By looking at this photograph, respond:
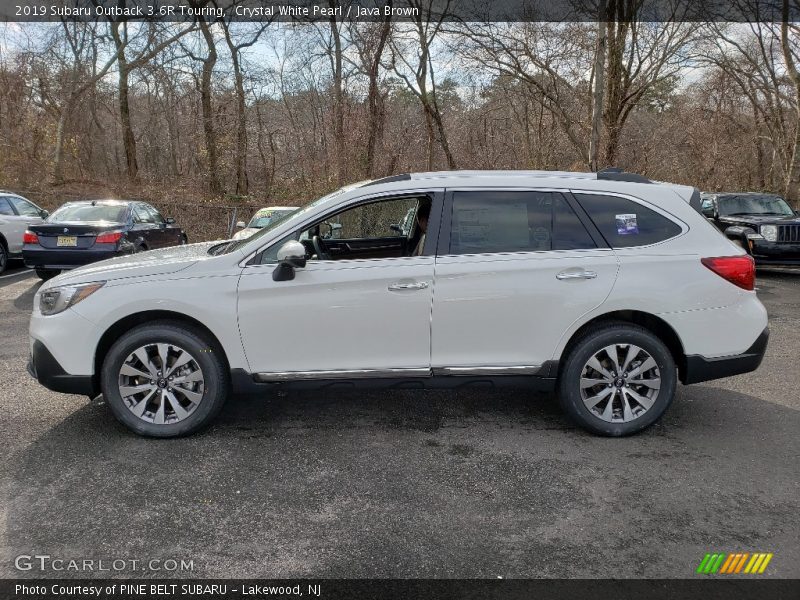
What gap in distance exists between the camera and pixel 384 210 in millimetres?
6621

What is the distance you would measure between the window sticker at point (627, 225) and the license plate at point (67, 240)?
345 inches

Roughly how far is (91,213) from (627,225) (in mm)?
9582

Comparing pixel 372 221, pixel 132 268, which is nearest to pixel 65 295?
pixel 132 268

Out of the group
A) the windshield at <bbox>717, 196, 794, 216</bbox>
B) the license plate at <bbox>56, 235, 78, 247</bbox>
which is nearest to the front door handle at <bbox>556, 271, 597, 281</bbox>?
the license plate at <bbox>56, 235, 78, 247</bbox>

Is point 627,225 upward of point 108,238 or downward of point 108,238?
upward

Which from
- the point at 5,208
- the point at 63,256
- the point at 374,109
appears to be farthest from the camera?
the point at 374,109

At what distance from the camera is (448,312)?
3848 millimetres

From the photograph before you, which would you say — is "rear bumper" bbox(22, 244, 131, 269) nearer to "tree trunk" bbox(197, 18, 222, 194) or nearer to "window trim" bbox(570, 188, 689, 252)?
"window trim" bbox(570, 188, 689, 252)

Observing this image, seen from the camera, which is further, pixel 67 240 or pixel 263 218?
pixel 263 218

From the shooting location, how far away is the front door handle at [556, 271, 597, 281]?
3867 mm

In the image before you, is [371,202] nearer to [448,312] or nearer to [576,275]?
[448,312]

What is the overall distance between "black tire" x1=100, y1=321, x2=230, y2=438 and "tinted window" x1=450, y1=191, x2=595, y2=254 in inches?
70.8

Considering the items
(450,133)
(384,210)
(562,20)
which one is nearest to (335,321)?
(384,210)

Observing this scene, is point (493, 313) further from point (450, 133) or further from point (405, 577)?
point (450, 133)
